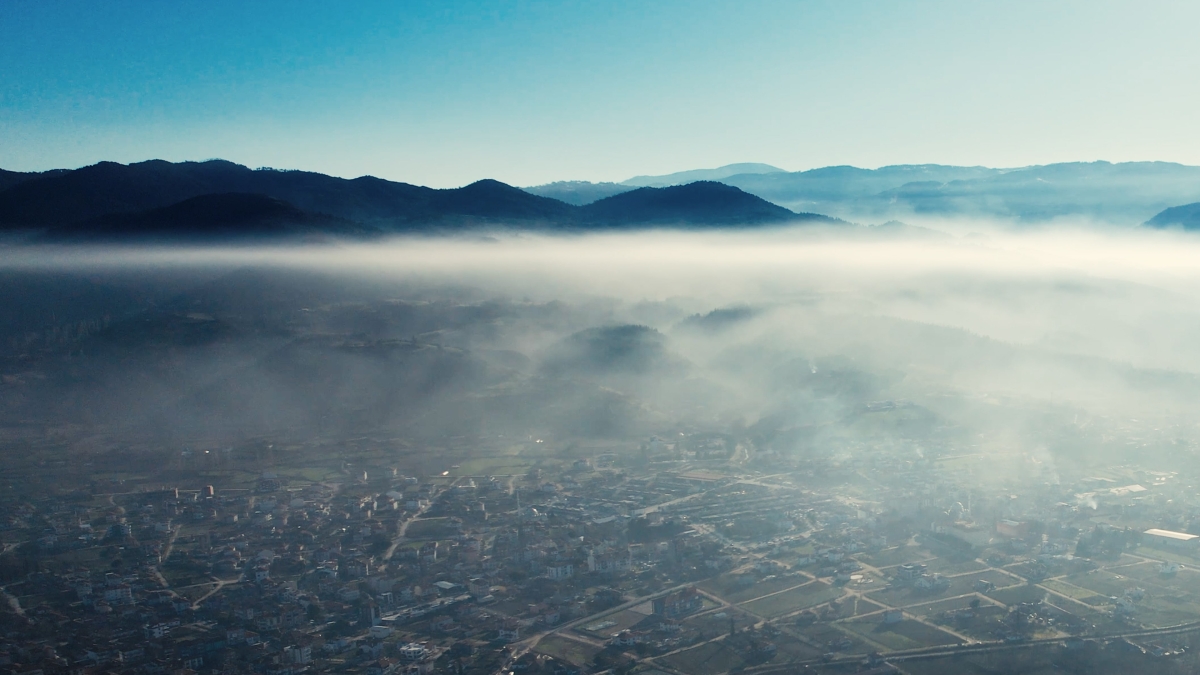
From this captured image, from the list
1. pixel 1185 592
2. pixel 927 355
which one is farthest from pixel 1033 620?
pixel 927 355

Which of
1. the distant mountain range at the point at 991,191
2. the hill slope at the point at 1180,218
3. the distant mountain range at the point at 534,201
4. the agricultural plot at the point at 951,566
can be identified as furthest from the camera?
the distant mountain range at the point at 991,191

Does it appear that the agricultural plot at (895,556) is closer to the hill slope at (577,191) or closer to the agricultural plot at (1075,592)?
the agricultural plot at (1075,592)

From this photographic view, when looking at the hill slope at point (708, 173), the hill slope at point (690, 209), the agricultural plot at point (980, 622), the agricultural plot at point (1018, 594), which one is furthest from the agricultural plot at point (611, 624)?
the hill slope at point (708, 173)

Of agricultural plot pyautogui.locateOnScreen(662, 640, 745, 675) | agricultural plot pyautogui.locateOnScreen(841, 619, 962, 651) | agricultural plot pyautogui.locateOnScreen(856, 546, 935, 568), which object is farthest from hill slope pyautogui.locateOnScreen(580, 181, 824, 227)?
agricultural plot pyautogui.locateOnScreen(662, 640, 745, 675)

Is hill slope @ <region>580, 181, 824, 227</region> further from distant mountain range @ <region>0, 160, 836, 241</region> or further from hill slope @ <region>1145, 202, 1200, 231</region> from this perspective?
hill slope @ <region>1145, 202, 1200, 231</region>

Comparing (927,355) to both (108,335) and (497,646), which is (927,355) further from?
(108,335)

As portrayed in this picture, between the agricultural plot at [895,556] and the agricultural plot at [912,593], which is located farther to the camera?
the agricultural plot at [895,556]
